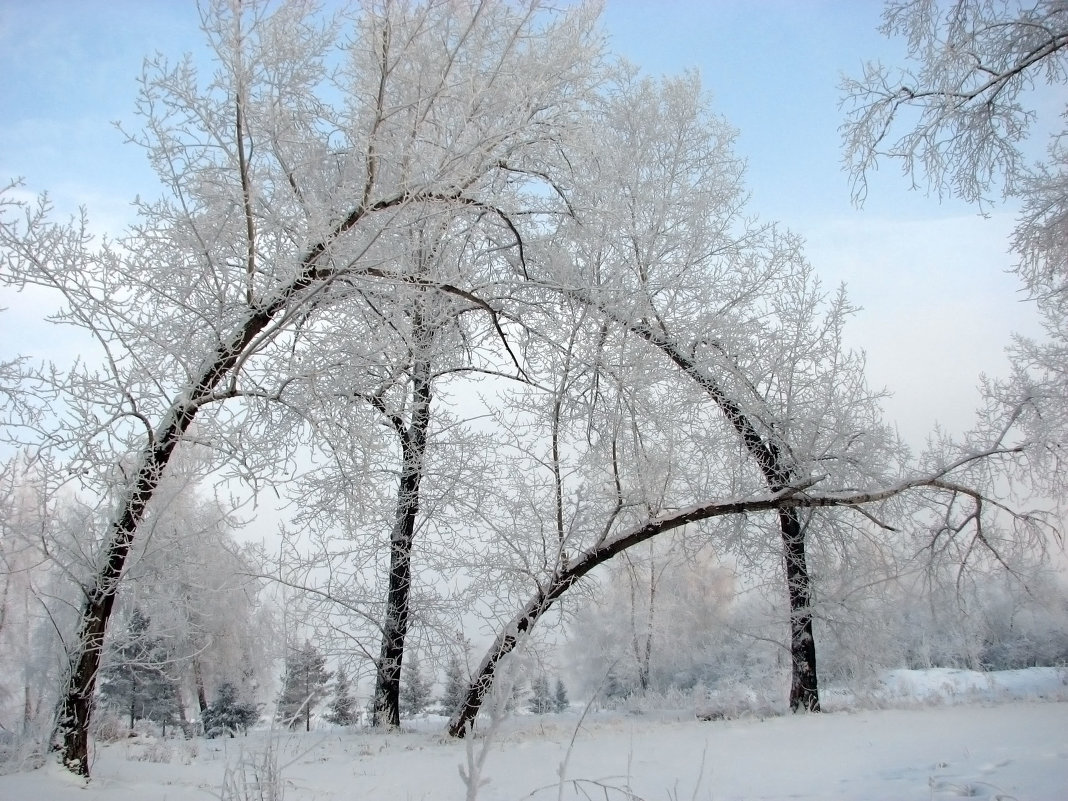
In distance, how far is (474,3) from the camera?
549 cm

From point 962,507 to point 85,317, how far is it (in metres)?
8.93

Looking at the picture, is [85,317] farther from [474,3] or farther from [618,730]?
[618,730]


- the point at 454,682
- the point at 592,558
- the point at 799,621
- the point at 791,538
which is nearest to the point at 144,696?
the point at 454,682

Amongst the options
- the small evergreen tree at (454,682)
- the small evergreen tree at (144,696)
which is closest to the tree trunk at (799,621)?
the small evergreen tree at (454,682)

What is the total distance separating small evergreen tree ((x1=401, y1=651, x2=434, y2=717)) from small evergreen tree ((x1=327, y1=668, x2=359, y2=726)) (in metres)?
0.75

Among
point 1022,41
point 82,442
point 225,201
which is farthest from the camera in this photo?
point 1022,41

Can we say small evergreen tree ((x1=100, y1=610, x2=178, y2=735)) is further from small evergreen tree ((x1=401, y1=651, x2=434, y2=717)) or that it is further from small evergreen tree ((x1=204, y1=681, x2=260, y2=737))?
small evergreen tree ((x1=401, y1=651, x2=434, y2=717))

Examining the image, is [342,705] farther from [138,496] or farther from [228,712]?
[138,496]

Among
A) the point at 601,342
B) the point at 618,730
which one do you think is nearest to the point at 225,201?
the point at 601,342

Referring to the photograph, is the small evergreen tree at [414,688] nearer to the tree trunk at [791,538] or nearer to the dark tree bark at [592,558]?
the dark tree bark at [592,558]

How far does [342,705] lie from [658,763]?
23.0 ft

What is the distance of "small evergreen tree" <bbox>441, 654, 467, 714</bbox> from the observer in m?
8.09

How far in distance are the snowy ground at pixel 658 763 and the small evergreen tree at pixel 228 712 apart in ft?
23.3

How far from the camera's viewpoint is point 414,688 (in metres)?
11.8
